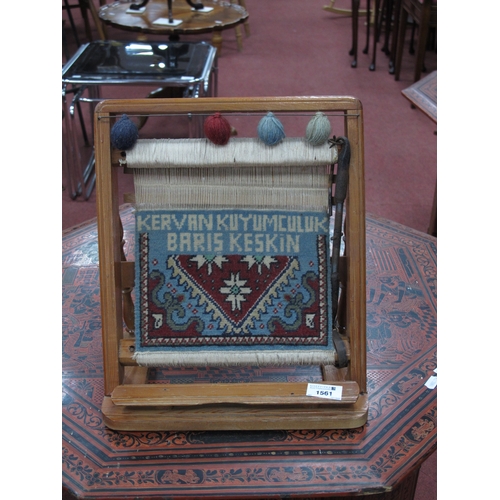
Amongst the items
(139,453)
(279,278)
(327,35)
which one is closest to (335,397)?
(279,278)

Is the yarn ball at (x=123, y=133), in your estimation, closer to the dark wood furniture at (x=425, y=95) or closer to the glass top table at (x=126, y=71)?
the dark wood furniture at (x=425, y=95)

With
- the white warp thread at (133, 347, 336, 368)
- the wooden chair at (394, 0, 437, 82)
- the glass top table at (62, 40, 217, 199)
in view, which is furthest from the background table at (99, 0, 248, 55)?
the white warp thread at (133, 347, 336, 368)

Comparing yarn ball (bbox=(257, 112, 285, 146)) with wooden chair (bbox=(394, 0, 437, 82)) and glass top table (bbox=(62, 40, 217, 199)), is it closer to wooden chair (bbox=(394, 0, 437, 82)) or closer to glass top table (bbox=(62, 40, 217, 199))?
glass top table (bbox=(62, 40, 217, 199))

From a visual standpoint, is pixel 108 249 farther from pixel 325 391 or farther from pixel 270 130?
pixel 325 391

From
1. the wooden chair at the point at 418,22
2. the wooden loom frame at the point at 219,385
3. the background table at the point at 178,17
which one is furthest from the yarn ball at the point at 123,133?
the wooden chair at the point at 418,22

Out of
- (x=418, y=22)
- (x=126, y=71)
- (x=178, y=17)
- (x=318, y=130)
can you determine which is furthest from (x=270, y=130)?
(x=418, y=22)

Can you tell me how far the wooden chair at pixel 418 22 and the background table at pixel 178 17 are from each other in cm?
121

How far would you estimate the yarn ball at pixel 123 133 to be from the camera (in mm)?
1062

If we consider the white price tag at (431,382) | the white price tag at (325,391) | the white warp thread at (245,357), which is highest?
the white warp thread at (245,357)

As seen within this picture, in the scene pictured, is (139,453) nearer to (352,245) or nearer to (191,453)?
(191,453)

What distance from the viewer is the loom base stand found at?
1.11 metres

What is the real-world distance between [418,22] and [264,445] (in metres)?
3.86

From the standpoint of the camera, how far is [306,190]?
44.7 inches

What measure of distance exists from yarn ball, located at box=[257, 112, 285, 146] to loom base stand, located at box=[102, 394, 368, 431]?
0.49m
